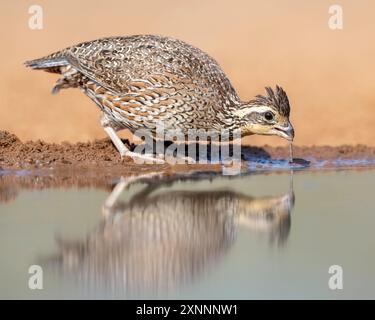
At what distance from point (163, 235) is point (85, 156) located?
553 centimetres

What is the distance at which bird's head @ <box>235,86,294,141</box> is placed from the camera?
1562cm

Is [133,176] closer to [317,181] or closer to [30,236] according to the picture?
[317,181]

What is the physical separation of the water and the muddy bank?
138 cm

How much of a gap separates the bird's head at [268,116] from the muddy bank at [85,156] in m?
1.02

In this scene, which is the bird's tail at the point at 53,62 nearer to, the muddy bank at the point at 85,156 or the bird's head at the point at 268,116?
the muddy bank at the point at 85,156

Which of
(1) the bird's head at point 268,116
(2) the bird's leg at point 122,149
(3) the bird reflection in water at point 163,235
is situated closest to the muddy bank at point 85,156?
(2) the bird's leg at point 122,149

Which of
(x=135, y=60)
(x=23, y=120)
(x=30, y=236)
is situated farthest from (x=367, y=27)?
(x=30, y=236)

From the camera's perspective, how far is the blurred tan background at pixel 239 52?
20.4 metres

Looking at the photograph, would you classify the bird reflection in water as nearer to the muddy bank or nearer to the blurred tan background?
the muddy bank

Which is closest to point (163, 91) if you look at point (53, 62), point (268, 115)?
point (268, 115)

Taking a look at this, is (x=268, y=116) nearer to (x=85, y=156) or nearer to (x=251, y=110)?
(x=251, y=110)

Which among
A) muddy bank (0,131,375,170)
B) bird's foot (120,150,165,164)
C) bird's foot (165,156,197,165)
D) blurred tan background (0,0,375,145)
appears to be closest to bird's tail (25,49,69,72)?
muddy bank (0,131,375,170)

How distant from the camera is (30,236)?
35.3 feet

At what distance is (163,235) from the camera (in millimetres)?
10758
